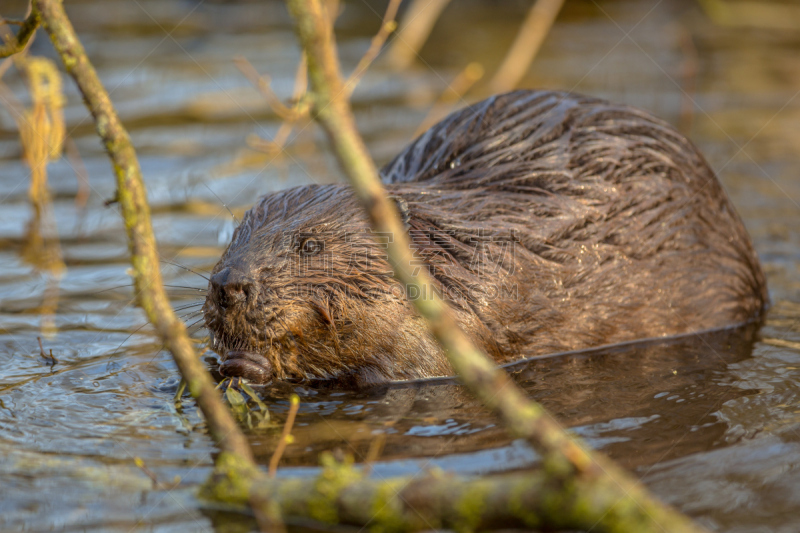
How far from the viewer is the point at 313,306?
3.62 meters

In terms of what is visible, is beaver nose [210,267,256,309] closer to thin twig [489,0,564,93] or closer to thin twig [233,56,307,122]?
thin twig [233,56,307,122]

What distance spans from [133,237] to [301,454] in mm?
1075

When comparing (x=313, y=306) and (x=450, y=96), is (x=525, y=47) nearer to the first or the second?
(x=450, y=96)

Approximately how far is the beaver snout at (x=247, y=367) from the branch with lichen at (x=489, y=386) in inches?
→ 69.3

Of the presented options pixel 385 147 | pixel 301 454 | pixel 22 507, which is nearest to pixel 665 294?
pixel 301 454

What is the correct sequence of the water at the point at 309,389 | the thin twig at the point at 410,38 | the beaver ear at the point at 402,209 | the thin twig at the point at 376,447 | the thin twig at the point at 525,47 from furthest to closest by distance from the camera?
the thin twig at the point at 410,38, the thin twig at the point at 525,47, the beaver ear at the point at 402,209, the thin twig at the point at 376,447, the water at the point at 309,389

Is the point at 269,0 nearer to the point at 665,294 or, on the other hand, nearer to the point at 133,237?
the point at 665,294

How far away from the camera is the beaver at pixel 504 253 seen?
3617mm

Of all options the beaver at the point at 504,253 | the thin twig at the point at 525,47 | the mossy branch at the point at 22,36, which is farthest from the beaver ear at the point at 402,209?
the thin twig at the point at 525,47

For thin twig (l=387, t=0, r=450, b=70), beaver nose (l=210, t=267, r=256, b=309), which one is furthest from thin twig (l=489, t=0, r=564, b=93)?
beaver nose (l=210, t=267, r=256, b=309)

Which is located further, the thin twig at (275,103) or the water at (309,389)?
the thin twig at (275,103)

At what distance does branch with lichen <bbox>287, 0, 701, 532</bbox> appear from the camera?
5.86ft

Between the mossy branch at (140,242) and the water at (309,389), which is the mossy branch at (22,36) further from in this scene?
the water at (309,389)

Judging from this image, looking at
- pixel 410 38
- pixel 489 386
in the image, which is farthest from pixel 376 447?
pixel 410 38
